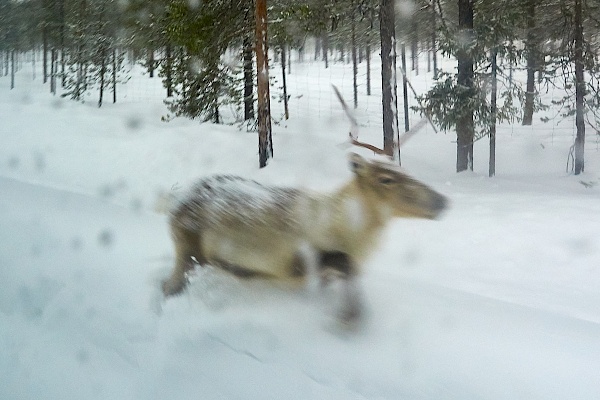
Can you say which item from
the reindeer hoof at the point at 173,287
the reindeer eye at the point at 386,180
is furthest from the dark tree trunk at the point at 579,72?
the reindeer hoof at the point at 173,287

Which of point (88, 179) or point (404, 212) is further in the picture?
point (88, 179)

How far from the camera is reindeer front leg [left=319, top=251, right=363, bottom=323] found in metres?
4.58

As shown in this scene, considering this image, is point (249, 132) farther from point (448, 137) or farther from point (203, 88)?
point (448, 137)

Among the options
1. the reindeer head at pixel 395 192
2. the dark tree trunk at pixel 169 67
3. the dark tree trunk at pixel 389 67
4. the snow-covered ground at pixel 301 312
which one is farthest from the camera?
the dark tree trunk at pixel 169 67

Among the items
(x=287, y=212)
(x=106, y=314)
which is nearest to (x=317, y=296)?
(x=287, y=212)

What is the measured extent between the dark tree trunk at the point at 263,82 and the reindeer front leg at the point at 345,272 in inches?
278

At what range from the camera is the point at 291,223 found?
4844 millimetres

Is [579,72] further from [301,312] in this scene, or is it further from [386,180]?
[301,312]

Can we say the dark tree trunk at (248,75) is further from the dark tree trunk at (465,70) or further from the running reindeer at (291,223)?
the running reindeer at (291,223)

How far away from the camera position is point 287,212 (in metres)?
4.93

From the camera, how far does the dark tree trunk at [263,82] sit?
422 inches

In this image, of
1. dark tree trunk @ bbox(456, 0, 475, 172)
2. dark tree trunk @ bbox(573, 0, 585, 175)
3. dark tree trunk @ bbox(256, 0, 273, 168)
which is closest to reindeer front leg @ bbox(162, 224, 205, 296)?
dark tree trunk @ bbox(256, 0, 273, 168)

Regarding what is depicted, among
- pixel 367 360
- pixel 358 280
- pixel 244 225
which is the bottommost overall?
pixel 367 360

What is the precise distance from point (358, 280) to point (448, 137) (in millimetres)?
16288
